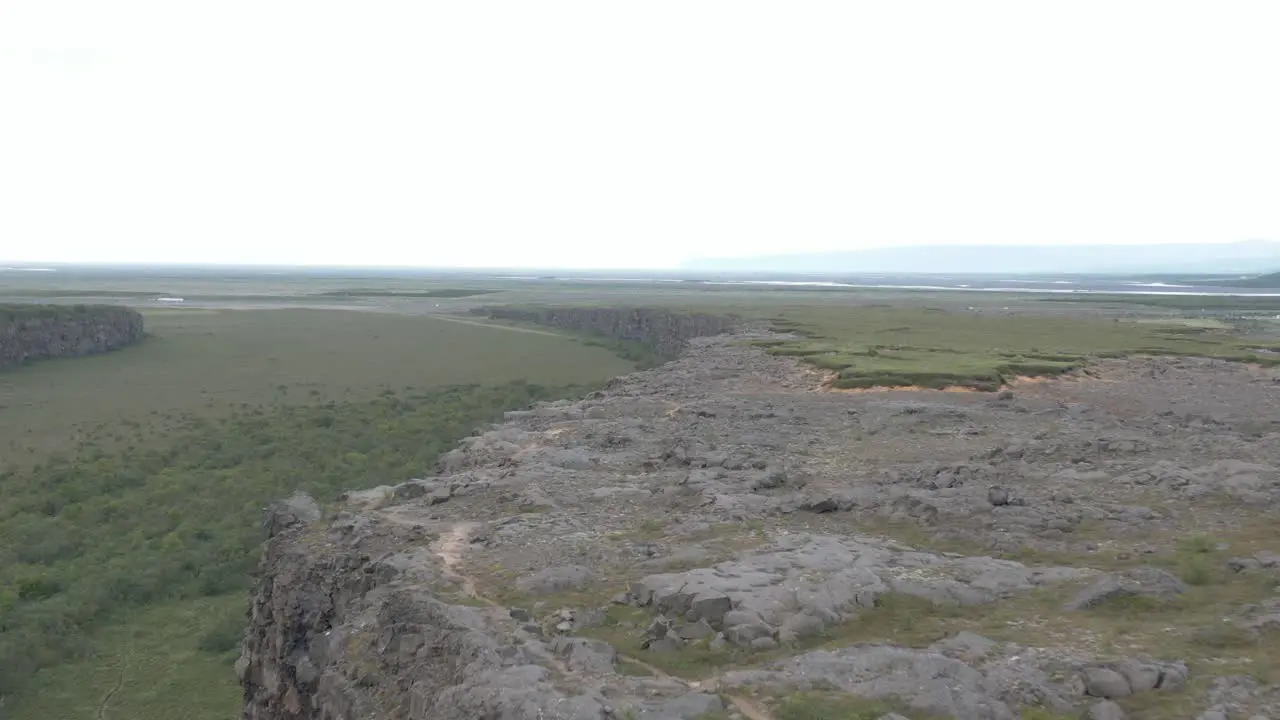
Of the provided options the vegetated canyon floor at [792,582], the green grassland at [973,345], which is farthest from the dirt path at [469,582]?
the green grassland at [973,345]

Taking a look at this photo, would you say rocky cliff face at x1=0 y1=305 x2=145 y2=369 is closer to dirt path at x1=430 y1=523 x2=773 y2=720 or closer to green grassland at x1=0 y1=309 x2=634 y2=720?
green grassland at x1=0 y1=309 x2=634 y2=720

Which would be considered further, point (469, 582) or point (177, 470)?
point (177, 470)

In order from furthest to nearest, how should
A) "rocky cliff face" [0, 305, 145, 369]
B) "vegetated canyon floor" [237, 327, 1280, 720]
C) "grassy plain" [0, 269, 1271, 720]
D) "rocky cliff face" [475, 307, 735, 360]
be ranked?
1. "rocky cliff face" [475, 307, 735, 360]
2. "rocky cliff face" [0, 305, 145, 369]
3. "grassy plain" [0, 269, 1271, 720]
4. "vegetated canyon floor" [237, 327, 1280, 720]

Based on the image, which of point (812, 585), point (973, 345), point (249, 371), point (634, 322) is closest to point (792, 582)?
point (812, 585)

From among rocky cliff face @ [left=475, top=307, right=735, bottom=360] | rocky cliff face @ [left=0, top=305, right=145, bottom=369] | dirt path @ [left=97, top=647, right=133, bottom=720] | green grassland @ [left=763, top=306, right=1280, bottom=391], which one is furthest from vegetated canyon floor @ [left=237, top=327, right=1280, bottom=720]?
rocky cliff face @ [left=0, top=305, right=145, bottom=369]

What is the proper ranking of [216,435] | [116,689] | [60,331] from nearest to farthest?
[116,689] < [216,435] < [60,331]

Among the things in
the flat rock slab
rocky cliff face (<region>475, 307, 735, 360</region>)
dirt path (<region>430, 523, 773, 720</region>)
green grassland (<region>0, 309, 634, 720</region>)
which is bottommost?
green grassland (<region>0, 309, 634, 720</region>)

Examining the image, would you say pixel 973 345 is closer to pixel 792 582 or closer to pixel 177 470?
pixel 177 470
